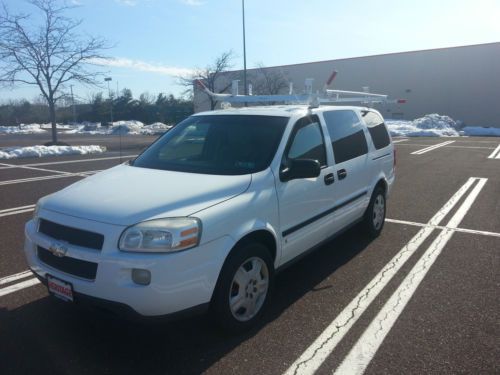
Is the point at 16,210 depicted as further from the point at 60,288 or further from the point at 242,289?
the point at 242,289

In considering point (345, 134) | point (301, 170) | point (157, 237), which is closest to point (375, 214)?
point (345, 134)

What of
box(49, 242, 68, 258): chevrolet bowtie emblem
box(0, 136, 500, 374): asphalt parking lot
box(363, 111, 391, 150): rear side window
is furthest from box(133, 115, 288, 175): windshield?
box(363, 111, 391, 150): rear side window

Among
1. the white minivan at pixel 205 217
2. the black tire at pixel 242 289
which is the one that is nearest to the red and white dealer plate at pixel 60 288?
the white minivan at pixel 205 217

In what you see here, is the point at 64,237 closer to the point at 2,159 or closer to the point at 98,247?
the point at 98,247

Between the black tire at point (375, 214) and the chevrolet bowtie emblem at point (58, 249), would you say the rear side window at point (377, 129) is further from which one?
the chevrolet bowtie emblem at point (58, 249)

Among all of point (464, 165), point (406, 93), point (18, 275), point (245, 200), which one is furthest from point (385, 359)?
point (406, 93)

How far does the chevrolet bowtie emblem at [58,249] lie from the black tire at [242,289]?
1.11m

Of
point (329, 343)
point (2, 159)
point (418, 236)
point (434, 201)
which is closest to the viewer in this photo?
point (329, 343)

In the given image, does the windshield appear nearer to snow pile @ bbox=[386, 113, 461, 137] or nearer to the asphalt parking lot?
the asphalt parking lot

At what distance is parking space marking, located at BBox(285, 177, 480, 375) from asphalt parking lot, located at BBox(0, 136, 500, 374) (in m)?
A: 0.01

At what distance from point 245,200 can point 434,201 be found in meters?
6.01

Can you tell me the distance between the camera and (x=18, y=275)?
4.28 m

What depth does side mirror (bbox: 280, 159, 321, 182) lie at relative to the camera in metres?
3.46

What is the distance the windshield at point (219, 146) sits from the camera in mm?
3625
